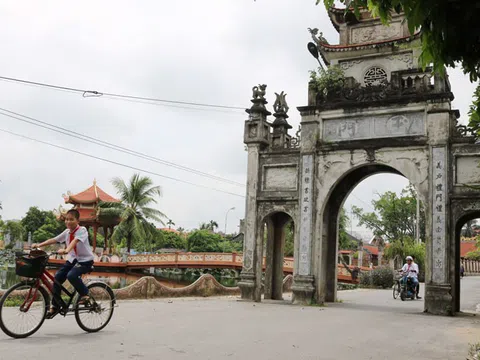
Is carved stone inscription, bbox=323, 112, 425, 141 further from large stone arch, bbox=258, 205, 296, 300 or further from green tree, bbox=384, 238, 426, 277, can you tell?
green tree, bbox=384, 238, 426, 277

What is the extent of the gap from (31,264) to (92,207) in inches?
1438

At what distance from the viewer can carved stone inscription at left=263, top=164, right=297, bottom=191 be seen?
15.4 metres

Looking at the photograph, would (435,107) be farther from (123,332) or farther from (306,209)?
(123,332)

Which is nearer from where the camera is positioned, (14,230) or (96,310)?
(96,310)

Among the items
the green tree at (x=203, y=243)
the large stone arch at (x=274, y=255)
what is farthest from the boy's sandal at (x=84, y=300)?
the green tree at (x=203, y=243)

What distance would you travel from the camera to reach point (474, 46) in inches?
153

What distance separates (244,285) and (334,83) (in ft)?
20.4

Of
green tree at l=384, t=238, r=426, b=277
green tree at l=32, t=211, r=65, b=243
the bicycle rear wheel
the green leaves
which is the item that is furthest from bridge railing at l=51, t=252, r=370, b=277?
green tree at l=32, t=211, r=65, b=243

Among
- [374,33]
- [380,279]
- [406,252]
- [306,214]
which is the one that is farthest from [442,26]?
[406,252]

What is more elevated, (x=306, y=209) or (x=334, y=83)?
(x=334, y=83)

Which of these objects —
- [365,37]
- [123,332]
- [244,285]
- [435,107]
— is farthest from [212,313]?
[365,37]

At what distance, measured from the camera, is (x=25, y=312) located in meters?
6.51

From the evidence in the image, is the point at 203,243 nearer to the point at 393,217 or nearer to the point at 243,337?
the point at 393,217

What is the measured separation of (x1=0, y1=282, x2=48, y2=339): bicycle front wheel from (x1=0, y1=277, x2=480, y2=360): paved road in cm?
15
